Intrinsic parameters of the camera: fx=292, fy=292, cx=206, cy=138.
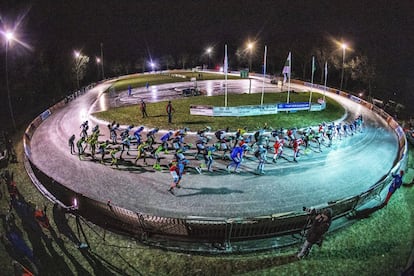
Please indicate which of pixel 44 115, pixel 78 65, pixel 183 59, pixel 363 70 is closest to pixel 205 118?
pixel 44 115

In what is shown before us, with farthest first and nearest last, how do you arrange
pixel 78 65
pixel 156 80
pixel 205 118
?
1. pixel 156 80
2. pixel 78 65
3. pixel 205 118

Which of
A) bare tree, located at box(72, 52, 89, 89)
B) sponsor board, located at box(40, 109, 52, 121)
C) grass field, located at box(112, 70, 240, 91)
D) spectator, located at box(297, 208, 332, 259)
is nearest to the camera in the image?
spectator, located at box(297, 208, 332, 259)

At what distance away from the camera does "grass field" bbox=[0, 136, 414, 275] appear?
10648mm

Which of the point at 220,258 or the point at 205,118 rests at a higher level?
the point at 205,118

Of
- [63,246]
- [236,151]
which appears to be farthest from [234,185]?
[63,246]

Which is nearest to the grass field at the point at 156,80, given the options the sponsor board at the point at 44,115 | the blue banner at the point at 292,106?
the sponsor board at the point at 44,115

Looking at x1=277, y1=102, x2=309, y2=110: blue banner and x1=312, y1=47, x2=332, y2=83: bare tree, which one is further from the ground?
x1=312, y1=47, x2=332, y2=83: bare tree

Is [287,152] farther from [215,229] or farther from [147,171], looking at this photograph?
[215,229]

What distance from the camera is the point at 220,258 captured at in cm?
1126

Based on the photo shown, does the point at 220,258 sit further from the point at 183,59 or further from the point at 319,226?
the point at 183,59

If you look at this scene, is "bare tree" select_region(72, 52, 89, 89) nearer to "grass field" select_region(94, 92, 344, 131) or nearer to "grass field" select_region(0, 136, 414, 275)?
"grass field" select_region(94, 92, 344, 131)

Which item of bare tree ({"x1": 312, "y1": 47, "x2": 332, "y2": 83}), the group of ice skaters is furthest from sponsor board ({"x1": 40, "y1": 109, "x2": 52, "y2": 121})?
bare tree ({"x1": 312, "y1": 47, "x2": 332, "y2": 83})

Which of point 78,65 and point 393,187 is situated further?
point 78,65

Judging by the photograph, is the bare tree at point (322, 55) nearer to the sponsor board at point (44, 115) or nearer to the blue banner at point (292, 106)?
the blue banner at point (292, 106)
